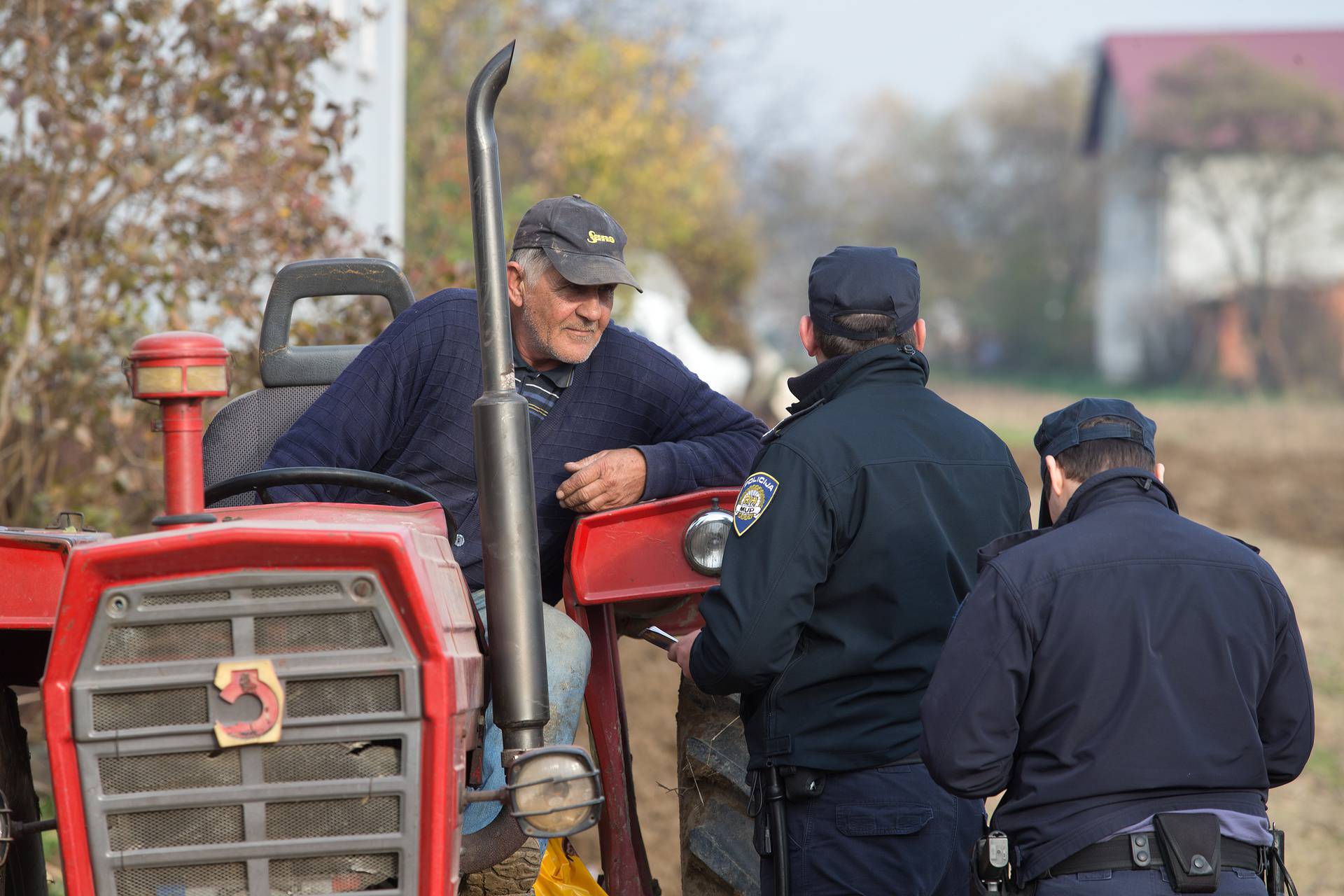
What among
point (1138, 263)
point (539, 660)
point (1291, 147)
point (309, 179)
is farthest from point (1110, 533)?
point (1138, 263)

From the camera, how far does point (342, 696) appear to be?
2105mm

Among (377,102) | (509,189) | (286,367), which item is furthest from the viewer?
(509,189)

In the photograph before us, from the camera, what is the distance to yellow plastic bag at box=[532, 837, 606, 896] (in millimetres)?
3184

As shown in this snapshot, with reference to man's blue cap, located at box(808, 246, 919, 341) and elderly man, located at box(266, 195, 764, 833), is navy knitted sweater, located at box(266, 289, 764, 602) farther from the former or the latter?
man's blue cap, located at box(808, 246, 919, 341)

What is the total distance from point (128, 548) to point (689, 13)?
28607mm

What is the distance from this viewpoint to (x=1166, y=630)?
2.50 metres

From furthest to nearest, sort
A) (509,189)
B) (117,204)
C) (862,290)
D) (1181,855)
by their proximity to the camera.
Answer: (509,189)
(117,204)
(862,290)
(1181,855)

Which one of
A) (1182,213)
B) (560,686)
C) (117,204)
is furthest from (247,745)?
(1182,213)

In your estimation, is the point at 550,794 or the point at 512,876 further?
the point at 512,876

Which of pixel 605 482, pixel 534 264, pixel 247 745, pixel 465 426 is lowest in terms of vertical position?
pixel 247 745

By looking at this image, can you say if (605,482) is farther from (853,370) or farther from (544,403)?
(853,370)

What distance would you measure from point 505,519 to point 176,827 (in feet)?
2.00

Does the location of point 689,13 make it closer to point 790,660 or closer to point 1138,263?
point 1138,263

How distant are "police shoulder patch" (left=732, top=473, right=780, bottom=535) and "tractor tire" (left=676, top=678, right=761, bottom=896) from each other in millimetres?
649
